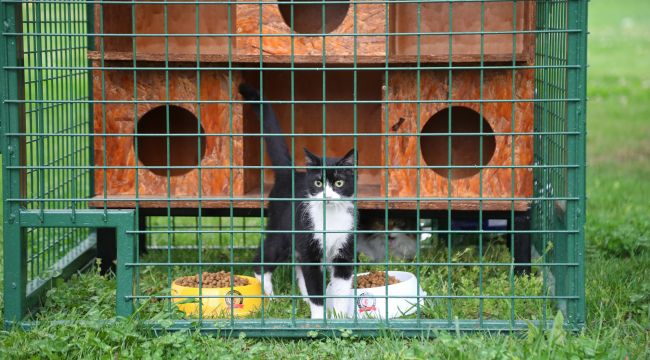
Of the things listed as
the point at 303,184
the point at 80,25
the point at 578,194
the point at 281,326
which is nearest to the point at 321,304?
the point at 281,326

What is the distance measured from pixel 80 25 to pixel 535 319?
3061 mm

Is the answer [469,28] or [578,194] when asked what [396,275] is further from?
[469,28]

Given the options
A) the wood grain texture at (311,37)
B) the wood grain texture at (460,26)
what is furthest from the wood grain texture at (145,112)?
the wood grain texture at (460,26)

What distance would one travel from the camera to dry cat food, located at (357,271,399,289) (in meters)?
4.11

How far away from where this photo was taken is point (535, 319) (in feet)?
11.8

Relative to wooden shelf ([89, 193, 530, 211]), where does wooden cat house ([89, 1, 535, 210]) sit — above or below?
above

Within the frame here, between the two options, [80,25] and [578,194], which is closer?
[578,194]

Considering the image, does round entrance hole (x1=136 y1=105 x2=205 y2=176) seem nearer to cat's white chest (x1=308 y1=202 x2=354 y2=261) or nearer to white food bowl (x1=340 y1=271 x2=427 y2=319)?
cat's white chest (x1=308 y1=202 x2=354 y2=261)

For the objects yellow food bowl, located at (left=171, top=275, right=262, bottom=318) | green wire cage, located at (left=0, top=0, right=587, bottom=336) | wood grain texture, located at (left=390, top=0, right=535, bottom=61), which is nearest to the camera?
green wire cage, located at (left=0, top=0, right=587, bottom=336)

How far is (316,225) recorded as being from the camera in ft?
13.9

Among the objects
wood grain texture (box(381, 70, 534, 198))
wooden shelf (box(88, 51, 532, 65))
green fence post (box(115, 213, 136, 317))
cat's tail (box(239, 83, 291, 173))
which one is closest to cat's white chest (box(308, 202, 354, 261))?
wood grain texture (box(381, 70, 534, 198))

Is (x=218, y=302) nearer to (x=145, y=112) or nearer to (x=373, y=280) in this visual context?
(x=373, y=280)

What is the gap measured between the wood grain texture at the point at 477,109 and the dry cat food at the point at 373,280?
0.42m

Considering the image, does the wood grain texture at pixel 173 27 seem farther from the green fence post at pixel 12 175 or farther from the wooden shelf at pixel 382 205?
the green fence post at pixel 12 175
